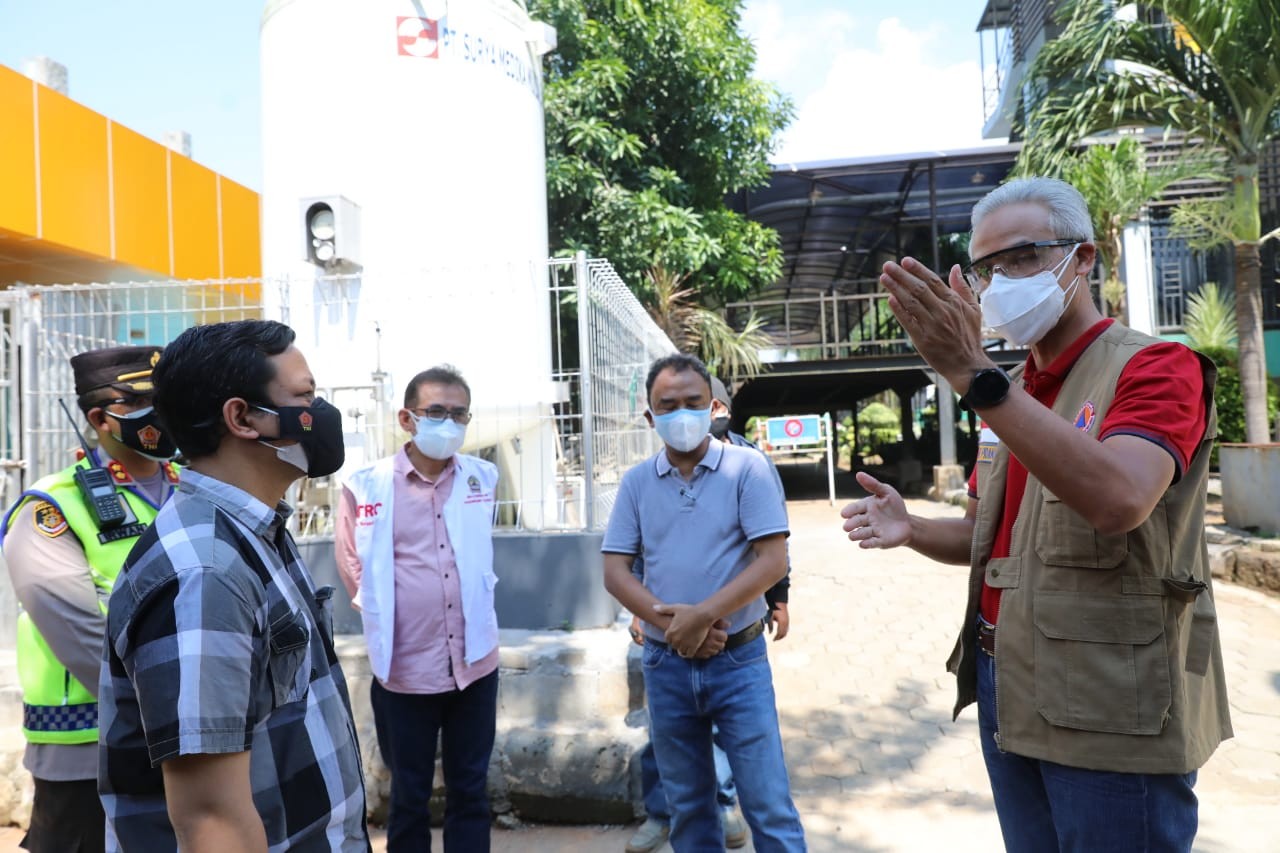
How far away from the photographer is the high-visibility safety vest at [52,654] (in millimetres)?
2240

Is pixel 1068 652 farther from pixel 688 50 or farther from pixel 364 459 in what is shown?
pixel 688 50

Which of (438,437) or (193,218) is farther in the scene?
(193,218)

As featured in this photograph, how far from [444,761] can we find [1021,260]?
2.49 m

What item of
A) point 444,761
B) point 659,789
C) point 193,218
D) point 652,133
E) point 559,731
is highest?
point 652,133

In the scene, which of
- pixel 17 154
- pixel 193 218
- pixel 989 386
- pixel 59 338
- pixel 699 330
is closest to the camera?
pixel 989 386

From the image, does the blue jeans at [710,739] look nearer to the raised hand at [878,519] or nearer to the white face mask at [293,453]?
the raised hand at [878,519]

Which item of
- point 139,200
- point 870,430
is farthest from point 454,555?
point 870,430

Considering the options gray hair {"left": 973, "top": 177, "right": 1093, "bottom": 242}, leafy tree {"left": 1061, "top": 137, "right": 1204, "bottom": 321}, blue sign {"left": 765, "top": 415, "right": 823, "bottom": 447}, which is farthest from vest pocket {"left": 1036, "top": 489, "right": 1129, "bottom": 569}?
blue sign {"left": 765, "top": 415, "right": 823, "bottom": 447}

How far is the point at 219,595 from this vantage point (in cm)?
137

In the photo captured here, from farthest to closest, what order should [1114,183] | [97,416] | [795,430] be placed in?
1. [795,430]
2. [1114,183]
3. [97,416]

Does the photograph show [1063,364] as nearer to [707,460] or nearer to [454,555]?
[707,460]

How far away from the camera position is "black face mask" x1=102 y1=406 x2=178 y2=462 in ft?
7.59

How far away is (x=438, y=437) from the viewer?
3236 millimetres

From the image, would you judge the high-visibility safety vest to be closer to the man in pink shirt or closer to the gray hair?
the man in pink shirt
